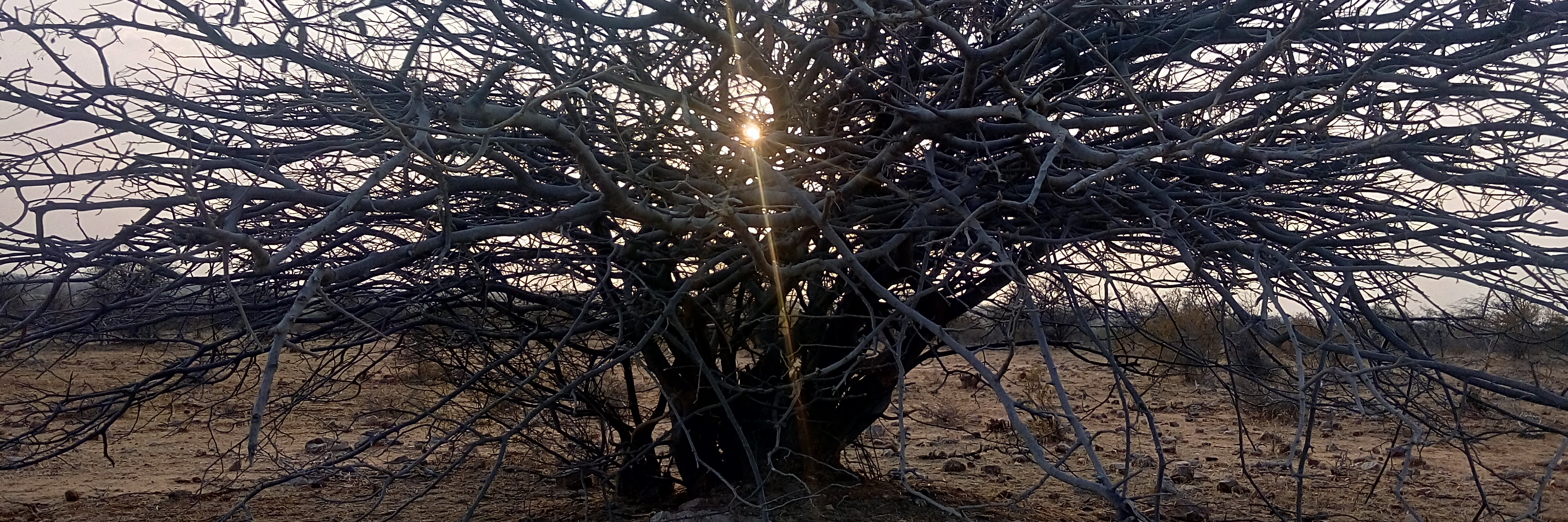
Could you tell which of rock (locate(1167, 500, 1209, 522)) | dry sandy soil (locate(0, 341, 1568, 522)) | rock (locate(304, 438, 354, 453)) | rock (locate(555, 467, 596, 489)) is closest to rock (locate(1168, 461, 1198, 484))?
dry sandy soil (locate(0, 341, 1568, 522))

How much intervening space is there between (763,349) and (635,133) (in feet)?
4.50

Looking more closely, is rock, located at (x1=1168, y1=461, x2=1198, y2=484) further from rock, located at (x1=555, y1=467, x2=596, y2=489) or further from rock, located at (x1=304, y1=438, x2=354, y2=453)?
rock, located at (x1=304, y1=438, x2=354, y2=453)

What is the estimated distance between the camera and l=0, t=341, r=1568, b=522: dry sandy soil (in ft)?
16.8

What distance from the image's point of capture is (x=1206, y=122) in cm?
365

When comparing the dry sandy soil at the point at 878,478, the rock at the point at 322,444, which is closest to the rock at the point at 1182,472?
the dry sandy soil at the point at 878,478

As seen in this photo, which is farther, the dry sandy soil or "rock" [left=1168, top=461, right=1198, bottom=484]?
"rock" [left=1168, top=461, right=1198, bottom=484]

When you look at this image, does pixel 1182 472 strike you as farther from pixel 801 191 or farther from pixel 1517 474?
pixel 801 191

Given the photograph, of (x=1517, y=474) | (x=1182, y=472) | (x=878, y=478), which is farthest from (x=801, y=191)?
(x=1517, y=474)

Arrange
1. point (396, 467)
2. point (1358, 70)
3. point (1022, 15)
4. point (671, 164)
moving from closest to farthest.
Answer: point (1358, 70) → point (1022, 15) → point (671, 164) → point (396, 467)

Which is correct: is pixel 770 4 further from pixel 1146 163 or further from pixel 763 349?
pixel 763 349

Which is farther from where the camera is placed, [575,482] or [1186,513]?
[575,482]

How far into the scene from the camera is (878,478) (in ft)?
18.2

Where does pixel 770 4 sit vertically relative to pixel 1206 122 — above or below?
above

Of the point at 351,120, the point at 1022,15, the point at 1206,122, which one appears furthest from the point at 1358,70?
the point at 351,120
